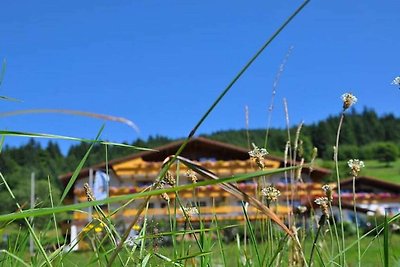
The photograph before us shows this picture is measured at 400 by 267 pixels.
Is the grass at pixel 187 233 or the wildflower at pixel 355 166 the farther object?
the wildflower at pixel 355 166

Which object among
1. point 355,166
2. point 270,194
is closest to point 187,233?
point 270,194

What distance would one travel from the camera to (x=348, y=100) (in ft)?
2.75

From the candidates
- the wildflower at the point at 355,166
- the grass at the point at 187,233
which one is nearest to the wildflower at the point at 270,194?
the grass at the point at 187,233

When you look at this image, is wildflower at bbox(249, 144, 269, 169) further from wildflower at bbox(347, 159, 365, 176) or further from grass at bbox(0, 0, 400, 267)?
wildflower at bbox(347, 159, 365, 176)

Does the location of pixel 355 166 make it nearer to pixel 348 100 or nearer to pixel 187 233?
pixel 348 100

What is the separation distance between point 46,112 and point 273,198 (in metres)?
0.42

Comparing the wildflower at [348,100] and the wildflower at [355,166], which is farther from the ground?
the wildflower at [348,100]

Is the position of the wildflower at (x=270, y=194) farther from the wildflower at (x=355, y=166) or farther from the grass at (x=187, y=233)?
the wildflower at (x=355, y=166)

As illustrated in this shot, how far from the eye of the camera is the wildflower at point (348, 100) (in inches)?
32.6

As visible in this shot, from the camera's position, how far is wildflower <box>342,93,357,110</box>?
83cm

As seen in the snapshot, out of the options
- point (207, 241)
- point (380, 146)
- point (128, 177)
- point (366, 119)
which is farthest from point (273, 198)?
point (366, 119)

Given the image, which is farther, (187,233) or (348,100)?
(348,100)

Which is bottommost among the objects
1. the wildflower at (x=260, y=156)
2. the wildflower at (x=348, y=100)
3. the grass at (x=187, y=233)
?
the grass at (x=187, y=233)

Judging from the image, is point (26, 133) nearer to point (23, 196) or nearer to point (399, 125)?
point (23, 196)
